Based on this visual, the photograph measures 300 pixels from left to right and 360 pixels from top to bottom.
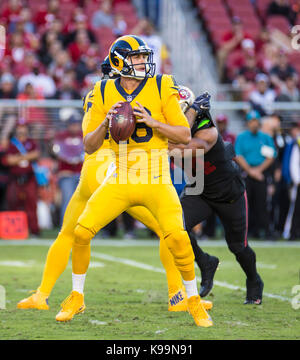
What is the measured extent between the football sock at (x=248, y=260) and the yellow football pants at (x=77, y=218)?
22.5 inches

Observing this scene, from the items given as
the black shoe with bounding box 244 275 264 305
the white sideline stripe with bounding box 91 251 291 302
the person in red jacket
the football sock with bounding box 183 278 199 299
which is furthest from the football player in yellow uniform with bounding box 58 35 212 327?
the person in red jacket

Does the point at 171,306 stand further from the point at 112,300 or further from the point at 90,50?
the point at 90,50

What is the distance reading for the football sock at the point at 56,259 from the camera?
19.7 feet

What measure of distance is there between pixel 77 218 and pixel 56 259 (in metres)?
0.37

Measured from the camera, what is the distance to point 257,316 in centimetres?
573

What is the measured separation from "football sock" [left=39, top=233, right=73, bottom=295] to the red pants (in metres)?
6.23

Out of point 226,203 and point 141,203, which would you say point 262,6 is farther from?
point 141,203

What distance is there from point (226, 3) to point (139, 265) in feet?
35.5

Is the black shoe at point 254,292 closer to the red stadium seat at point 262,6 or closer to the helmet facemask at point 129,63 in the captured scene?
the helmet facemask at point 129,63

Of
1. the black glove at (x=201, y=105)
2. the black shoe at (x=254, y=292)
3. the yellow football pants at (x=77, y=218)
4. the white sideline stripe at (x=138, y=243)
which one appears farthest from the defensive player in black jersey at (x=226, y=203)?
the white sideline stripe at (x=138, y=243)

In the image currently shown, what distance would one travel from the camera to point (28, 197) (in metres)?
12.2

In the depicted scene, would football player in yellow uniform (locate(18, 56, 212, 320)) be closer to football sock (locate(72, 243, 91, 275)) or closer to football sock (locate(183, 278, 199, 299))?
football sock (locate(72, 243, 91, 275))

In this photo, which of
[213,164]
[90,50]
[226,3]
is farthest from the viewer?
[226,3]
